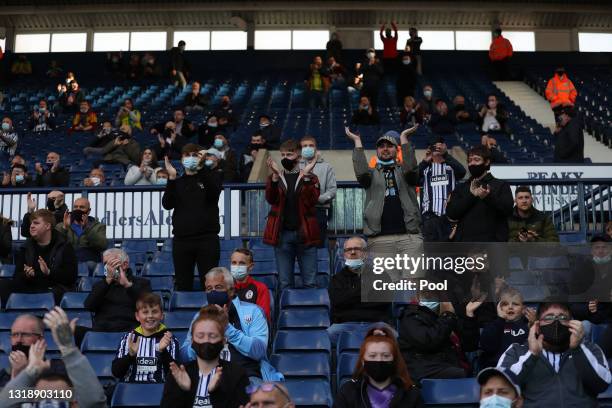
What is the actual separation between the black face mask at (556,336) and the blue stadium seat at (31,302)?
447cm

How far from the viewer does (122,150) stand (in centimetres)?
1577

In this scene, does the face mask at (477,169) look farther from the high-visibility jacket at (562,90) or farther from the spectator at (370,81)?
the spectator at (370,81)

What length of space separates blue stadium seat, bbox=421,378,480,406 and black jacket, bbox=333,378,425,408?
1.27ft

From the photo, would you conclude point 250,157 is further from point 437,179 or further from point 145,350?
point 145,350

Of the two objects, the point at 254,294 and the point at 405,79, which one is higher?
the point at 405,79

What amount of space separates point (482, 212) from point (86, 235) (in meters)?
4.40

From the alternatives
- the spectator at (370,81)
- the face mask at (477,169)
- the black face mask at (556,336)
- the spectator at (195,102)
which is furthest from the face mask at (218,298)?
the spectator at (195,102)

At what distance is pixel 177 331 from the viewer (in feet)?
25.9

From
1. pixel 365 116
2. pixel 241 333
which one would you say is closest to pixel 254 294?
pixel 241 333

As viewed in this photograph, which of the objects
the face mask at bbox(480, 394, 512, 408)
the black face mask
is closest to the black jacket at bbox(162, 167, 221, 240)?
the black face mask

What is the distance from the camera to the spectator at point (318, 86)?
71.8 feet

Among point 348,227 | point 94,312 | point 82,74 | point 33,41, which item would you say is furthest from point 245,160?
point 33,41

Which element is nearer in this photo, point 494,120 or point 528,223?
point 528,223

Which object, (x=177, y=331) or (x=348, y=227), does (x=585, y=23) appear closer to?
(x=348, y=227)
